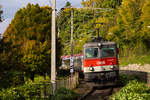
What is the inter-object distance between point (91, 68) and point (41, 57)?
3.51 metres

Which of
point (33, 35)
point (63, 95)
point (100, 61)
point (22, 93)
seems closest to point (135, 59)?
point (100, 61)

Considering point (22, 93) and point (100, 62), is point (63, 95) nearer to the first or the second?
point (22, 93)

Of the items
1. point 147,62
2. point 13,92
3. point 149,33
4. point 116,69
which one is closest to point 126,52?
point 147,62

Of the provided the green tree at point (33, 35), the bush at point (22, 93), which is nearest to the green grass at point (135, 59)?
the green tree at point (33, 35)

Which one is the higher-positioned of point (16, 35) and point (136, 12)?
point (136, 12)

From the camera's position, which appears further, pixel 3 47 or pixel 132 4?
pixel 132 4

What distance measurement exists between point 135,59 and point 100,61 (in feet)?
91.4

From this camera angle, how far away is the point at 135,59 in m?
48.0

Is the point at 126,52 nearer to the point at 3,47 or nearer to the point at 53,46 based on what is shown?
the point at 53,46

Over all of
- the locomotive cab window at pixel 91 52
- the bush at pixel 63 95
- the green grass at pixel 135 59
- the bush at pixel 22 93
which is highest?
the locomotive cab window at pixel 91 52

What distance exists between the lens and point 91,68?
2109cm

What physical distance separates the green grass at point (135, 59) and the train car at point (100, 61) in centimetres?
2352

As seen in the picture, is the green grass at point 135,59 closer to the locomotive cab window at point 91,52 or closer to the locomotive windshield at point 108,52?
the locomotive windshield at point 108,52

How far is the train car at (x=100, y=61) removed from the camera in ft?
68.6
